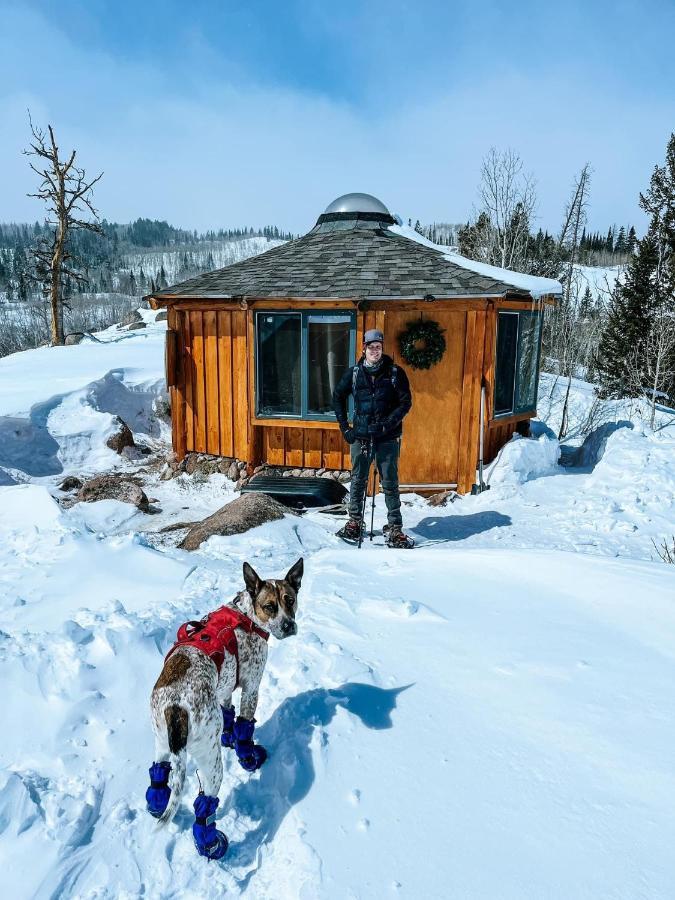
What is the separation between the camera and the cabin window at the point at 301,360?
764cm

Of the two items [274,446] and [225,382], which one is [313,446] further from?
[225,382]

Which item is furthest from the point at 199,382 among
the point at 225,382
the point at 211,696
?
the point at 211,696

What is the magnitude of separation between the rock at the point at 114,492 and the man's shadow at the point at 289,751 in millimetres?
5115

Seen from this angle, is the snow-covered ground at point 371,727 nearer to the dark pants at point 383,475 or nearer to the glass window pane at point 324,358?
the dark pants at point 383,475

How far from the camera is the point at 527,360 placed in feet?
28.1

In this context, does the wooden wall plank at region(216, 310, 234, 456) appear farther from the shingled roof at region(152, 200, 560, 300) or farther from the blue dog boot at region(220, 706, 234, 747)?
the blue dog boot at region(220, 706, 234, 747)

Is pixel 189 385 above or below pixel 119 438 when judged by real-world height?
above

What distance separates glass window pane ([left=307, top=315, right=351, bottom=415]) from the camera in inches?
300

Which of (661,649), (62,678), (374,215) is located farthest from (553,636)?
(374,215)

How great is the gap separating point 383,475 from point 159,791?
4074mm

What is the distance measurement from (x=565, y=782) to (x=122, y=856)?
1557mm

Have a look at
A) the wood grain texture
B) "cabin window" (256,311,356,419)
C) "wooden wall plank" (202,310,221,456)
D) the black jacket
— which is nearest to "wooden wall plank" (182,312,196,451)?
the wood grain texture

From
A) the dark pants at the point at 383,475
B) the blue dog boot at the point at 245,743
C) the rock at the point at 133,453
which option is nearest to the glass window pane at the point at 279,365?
→ the dark pants at the point at 383,475

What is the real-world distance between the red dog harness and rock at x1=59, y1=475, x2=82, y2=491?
6.73 meters
